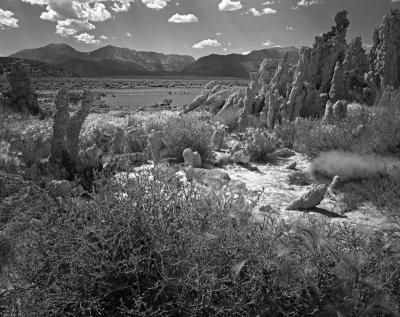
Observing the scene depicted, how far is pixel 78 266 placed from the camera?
261 cm

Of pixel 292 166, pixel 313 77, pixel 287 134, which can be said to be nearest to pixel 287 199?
pixel 292 166

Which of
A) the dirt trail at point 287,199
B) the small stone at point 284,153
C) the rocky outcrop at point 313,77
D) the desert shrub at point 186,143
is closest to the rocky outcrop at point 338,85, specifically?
the rocky outcrop at point 313,77

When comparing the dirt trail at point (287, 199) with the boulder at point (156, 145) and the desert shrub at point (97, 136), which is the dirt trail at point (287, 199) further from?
the desert shrub at point (97, 136)

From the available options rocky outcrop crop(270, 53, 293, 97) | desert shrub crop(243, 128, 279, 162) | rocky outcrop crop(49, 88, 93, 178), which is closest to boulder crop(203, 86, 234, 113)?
rocky outcrop crop(270, 53, 293, 97)

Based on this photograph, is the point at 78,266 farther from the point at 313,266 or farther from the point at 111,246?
the point at 313,266

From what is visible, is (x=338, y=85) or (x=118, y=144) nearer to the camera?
(x=118, y=144)

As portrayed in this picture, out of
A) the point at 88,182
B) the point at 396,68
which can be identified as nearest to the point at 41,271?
the point at 88,182

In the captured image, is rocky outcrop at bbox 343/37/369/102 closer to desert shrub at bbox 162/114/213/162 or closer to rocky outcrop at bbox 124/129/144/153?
desert shrub at bbox 162/114/213/162

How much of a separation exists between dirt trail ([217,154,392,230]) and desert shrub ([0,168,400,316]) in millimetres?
900

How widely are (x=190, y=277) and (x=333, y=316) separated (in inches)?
43.1

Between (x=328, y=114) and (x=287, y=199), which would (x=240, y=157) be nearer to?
(x=287, y=199)

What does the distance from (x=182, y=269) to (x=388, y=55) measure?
1364 centimetres

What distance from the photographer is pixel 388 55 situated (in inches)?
532

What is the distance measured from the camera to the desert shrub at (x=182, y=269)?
254 cm
